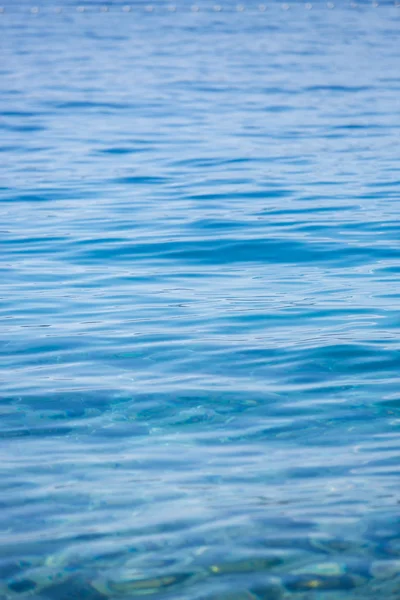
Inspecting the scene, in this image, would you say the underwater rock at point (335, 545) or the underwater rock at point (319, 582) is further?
the underwater rock at point (335, 545)

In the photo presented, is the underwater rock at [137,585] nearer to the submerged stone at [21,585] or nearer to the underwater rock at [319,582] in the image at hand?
the submerged stone at [21,585]

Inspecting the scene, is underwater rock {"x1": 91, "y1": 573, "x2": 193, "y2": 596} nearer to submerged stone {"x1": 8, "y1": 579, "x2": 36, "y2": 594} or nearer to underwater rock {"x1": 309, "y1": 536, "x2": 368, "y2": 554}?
submerged stone {"x1": 8, "y1": 579, "x2": 36, "y2": 594}

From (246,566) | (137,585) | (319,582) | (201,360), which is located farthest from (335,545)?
(201,360)

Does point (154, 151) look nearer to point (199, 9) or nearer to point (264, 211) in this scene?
point (264, 211)

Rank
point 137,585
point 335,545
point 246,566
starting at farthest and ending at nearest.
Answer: point 335,545
point 246,566
point 137,585

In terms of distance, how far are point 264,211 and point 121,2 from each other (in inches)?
2340

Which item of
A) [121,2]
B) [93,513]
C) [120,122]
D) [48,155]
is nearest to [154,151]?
[48,155]

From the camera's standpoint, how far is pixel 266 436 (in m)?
5.36

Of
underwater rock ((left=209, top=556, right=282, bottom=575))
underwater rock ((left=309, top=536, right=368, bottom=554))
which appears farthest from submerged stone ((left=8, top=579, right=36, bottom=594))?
underwater rock ((left=309, top=536, right=368, bottom=554))

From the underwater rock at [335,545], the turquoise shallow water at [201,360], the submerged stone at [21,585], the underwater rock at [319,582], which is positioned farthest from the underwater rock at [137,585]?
the underwater rock at [335,545]

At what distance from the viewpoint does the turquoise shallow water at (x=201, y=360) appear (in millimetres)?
4219

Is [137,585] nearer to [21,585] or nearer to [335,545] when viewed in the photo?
[21,585]

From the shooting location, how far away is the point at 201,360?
6.57 metres

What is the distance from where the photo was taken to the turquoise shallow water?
13.8 ft
